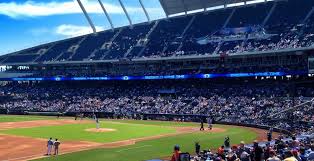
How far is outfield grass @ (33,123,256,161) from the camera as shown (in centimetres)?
2739

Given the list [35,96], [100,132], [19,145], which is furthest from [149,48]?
[19,145]

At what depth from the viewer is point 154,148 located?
31375mm

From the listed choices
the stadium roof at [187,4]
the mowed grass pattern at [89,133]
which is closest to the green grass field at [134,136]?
the mowed grass pattern at [89,133]

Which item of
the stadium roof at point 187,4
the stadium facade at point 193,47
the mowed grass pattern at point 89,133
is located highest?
the stadium roof at point 187,4

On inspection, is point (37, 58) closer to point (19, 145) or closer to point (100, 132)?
point (100, 132)

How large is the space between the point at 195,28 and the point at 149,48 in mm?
9102

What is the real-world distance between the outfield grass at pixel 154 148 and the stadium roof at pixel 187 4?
4137cm

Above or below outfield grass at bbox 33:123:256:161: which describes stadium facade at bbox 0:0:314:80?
above

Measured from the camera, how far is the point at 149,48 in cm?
7756

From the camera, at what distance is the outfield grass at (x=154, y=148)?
27.4 m

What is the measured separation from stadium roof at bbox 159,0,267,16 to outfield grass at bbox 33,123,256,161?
4137 centimetres

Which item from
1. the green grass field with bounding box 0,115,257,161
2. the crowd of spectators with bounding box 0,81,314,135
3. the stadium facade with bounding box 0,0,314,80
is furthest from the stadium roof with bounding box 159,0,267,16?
the green grass field with bounding box 0,115,257,161

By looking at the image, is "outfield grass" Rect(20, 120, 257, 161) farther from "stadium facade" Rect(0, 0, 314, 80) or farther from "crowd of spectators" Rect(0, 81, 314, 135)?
"stadium facade" Rect(0, 0, 314, 80)

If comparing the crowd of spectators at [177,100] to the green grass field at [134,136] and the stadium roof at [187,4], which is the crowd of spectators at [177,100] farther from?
the stadium roof at [187,4]
